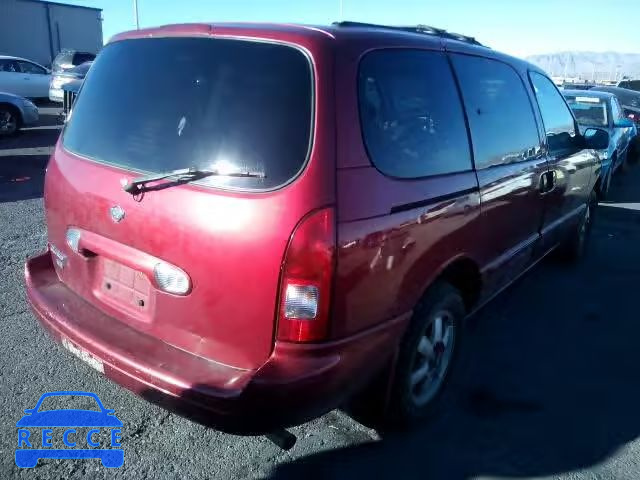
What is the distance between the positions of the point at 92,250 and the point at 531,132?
2870 mm

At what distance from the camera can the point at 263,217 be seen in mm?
1895

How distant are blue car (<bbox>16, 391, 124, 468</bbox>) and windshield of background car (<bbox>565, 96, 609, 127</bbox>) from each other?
8426mm

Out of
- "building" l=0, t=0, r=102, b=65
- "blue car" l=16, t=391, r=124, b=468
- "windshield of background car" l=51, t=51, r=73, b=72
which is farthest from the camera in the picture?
"building" l=0, t=0, r=102, b=65

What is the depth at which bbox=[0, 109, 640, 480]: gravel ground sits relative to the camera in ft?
8.16

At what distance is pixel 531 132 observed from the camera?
11.9 feet

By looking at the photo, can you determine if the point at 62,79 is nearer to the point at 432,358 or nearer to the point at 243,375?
the point at 432,358

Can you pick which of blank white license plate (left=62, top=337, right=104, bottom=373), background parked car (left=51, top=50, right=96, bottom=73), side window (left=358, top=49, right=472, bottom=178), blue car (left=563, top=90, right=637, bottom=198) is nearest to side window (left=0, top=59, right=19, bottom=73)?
background parked car (left=51, top=50, right=96, bottom=73)

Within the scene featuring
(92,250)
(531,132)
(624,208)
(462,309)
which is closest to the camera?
(92,250)

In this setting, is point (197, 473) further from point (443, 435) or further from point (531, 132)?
point (531, 132)

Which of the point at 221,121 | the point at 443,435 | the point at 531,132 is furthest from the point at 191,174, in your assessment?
the point at 531,132

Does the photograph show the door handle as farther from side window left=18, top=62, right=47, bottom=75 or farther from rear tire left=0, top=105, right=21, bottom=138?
side window left=18, top=62, right=47, bottom=75

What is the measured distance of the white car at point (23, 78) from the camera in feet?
53.5

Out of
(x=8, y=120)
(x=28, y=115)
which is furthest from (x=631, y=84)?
(x=8, y=120)

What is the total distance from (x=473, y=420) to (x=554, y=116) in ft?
8.34
